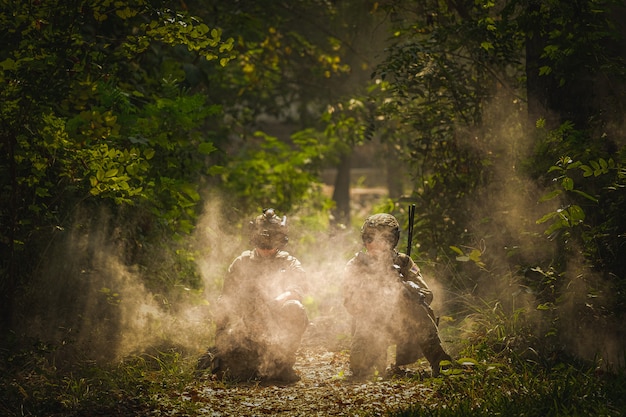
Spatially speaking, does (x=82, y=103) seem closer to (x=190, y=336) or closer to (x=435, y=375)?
(x=190, y=336)

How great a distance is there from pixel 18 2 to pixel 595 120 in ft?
17.0

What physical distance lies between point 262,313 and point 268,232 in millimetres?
743

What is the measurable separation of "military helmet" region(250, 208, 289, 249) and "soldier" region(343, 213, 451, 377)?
2.28ft

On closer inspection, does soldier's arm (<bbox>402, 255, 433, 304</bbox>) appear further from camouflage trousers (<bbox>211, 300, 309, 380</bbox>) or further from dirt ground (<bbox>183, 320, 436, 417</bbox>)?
camouflage trousers (<bbox>211, 300, 309, 380</bbox>)

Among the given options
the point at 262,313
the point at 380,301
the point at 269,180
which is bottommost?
the point at 262,313

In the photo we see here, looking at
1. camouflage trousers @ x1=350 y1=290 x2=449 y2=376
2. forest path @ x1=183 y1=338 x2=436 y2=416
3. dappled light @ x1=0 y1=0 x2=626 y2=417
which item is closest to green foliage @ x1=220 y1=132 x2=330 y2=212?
dappled light @ x1=0 y1=0 x2=626 y2=417

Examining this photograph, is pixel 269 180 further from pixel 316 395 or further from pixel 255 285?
pixel 316 395

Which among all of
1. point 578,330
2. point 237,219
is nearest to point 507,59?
point 578,330

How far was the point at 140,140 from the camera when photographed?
6.11 meters

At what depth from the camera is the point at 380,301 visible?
603 centimetres

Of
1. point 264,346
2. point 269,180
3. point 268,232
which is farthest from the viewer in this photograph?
point 269,180

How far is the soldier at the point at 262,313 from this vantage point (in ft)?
19.6

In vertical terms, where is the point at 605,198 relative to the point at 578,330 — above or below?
above

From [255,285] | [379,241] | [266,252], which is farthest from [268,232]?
[379,241]
